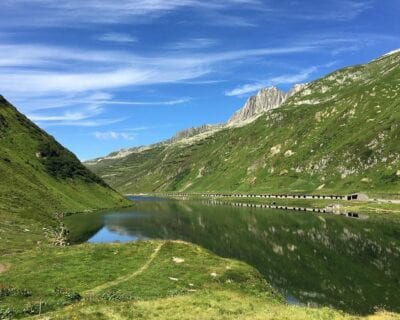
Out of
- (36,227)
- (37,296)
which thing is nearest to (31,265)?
(37,296)

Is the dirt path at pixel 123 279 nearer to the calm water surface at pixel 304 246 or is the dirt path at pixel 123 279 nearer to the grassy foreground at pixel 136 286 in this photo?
the grassy foreground at pixel 136 286

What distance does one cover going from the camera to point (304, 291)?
239 ft

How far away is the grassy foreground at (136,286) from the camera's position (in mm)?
38938

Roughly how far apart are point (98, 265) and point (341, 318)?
3877 centimetres

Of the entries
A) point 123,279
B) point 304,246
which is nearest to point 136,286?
point 123,279

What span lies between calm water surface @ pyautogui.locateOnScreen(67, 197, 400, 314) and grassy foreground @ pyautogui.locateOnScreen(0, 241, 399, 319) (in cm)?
1368

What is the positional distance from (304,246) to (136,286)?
72126mm

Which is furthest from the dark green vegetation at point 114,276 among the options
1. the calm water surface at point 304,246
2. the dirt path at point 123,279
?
the calm water surface at point 304,246

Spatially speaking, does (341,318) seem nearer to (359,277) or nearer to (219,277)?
(219,277)

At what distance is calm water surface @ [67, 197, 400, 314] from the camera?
2808 inches

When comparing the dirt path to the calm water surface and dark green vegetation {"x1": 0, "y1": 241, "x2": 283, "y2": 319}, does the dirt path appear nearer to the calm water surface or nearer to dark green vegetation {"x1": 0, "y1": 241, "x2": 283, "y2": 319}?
dark green vegetation {"x1": 0, "y1": 241, "x2": 283, "y2": 319}

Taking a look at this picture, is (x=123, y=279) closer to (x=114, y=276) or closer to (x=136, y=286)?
(x=114, y=276)

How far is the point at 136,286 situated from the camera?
180ft

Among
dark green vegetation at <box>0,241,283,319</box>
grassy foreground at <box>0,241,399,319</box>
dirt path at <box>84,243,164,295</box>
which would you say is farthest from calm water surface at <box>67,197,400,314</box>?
dirt path at <box>84,243,164,295</box>
